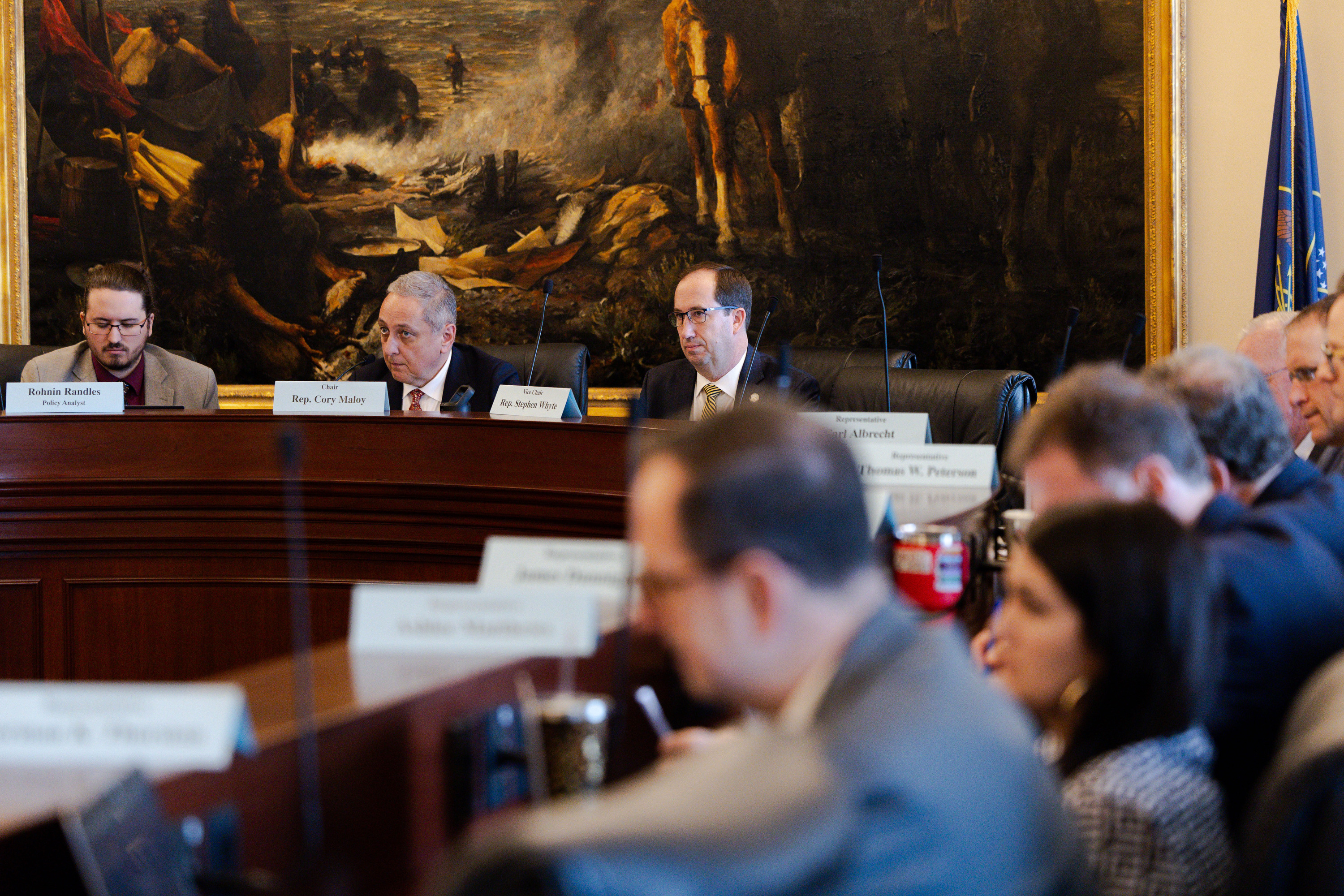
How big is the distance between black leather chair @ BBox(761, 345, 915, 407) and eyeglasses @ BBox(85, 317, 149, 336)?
2.26 m

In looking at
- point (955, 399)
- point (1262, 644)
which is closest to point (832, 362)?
point (955, 399)

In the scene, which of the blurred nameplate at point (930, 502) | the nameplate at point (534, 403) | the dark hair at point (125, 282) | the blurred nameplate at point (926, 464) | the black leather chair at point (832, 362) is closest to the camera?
the blurred nameplate at point (930, 502)

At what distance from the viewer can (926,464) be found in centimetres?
270

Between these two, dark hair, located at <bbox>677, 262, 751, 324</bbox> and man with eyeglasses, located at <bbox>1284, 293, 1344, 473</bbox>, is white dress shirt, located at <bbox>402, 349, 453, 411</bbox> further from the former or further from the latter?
man with eyeglasses, located at <bbox>1284, 293, 1344, 473</bbox>

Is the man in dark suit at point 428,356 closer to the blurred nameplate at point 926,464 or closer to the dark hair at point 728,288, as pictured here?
the dark hair at point 728,288

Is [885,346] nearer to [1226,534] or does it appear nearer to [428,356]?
[428,356]

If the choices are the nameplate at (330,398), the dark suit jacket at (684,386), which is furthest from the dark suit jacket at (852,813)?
the dark suit jacket at (684,386)

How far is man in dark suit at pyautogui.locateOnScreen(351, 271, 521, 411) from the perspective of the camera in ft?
14.4

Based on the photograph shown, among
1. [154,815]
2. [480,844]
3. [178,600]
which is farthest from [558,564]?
[178,600]

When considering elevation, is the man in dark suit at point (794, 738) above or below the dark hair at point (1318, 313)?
below

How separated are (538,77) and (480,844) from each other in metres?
6.21

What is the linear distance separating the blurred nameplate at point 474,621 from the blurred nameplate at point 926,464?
1.47m

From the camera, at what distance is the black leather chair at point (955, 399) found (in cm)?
388

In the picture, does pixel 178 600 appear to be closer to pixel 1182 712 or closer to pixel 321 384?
pixel 321 384
